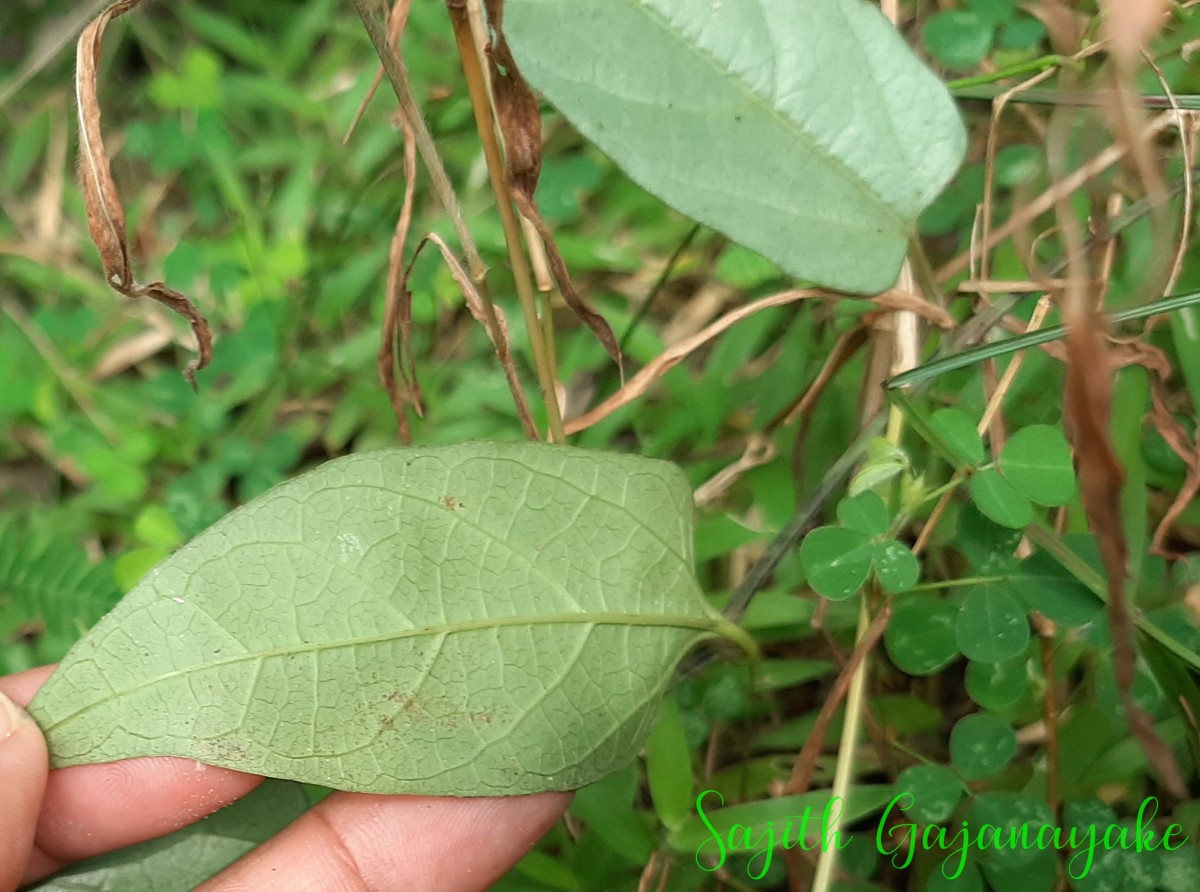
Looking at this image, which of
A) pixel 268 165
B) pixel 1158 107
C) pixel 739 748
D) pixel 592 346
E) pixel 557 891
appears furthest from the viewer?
pixel 268 165

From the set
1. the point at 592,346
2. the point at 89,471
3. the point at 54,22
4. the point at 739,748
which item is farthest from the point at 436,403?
the point at 54,22

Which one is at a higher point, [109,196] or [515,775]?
[109,196]

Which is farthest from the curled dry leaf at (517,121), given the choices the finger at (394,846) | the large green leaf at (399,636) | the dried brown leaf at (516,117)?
the finger at (394,846)

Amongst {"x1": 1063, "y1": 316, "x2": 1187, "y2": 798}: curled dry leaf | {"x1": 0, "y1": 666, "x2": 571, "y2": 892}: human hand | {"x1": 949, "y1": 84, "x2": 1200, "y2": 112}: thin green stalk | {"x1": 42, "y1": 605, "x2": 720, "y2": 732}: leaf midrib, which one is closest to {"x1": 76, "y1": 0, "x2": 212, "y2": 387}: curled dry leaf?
{"x1": 42, "y1": 605, "x2": 720, "y2": 732}: leaf midrib

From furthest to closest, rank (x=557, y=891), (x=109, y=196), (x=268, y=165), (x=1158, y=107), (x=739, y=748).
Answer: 1. (x=268, y=165)
2. (x=739, y=748)
3. (x=557, y=891)
4. (x=1158, y=107)
5. (x=109, y=196)

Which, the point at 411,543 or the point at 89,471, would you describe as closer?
the point at 411,543

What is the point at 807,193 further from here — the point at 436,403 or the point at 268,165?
the point at 268,165

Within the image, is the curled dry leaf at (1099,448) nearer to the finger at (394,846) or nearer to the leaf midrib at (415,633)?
the leaf midrib at (415,633)

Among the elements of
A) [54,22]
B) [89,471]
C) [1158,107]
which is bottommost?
[89,471]
